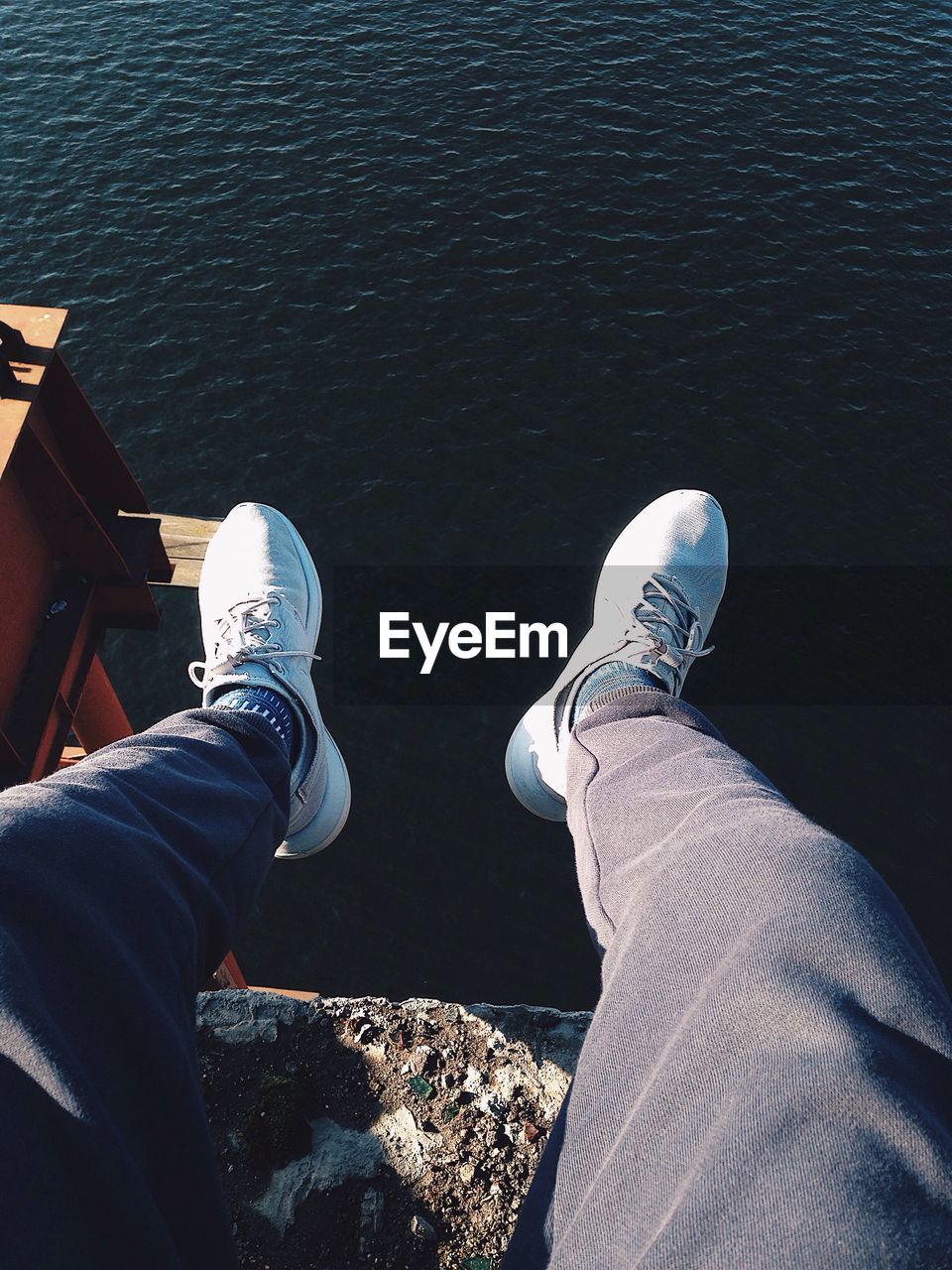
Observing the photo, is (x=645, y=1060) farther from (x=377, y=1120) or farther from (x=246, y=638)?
(x=246, y=638)

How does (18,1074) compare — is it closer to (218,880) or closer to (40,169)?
(218,880)

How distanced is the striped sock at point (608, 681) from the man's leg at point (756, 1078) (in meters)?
2.70

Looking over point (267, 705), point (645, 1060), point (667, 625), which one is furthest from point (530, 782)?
point (645, 1060)

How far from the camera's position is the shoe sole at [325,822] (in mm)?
6004

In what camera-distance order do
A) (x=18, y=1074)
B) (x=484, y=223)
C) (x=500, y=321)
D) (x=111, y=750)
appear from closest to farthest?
(x=18, y=1074) → (x=111, y=750) → (x=500, y=321) → (x=484, y=223)

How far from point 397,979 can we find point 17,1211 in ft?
42.5

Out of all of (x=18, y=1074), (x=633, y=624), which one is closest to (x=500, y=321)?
(x=633, y=624)

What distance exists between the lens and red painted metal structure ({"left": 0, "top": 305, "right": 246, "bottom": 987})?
636 cm

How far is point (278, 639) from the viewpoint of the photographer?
648 cm

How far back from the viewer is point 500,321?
853 inches

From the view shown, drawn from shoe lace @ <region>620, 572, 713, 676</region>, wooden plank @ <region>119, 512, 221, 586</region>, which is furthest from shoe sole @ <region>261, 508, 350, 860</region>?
wooden plank @ <region>119, 512, 221, 586</region>

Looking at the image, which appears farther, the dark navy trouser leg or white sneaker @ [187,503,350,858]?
white sneaker @ [187,503,350,858]

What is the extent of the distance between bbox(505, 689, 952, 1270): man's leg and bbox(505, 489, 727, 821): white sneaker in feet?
8.37

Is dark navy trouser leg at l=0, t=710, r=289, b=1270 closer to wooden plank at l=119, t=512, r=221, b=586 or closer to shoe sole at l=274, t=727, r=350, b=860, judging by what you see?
shoe sole at l=274, t=727, r=350, b=860
